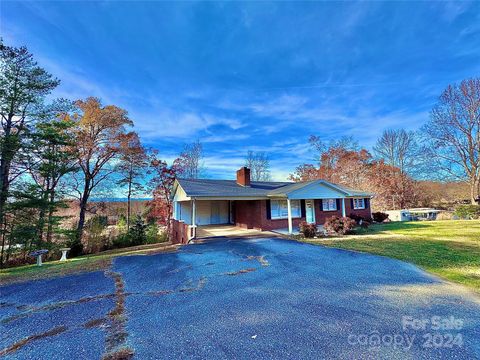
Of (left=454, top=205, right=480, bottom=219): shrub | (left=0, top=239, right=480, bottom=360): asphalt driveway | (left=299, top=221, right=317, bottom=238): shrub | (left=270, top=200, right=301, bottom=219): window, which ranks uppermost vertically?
(left=270, top=200, right=301, bottom=219): window

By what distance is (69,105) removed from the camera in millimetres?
13320

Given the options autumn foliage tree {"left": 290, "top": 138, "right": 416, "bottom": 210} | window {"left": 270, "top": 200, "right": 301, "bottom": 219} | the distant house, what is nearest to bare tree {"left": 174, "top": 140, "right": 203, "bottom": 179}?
window {"left": 270, "top": 200, "right": 301, "bottom": 219}

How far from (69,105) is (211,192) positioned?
10.7m

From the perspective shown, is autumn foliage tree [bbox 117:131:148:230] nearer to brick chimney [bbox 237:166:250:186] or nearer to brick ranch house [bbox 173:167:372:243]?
brick ranch house [bbox 173:167:372:243]

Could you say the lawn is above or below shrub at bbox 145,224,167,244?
above

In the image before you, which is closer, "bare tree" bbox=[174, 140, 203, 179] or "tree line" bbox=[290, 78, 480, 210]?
"tree line" bbox=[290, 78, 480, 210]

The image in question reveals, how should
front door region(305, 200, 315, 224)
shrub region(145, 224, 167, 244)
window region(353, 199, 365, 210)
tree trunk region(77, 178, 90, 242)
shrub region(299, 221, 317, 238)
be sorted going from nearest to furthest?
1. shrub region(299, 221, 317, 238)
2. front door region(305, 200, 315, 224)
3. tree trunk region(77, 178, 90, 242)
4. window region(353, 199, 365, 210)
5. shrub region(145, 224, 167, 244)

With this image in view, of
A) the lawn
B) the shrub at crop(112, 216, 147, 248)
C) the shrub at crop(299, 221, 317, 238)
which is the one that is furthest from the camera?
the shrub at crop(112, 216, 147, 248)

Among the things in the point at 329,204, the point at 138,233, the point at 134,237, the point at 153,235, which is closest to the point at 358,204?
the point at 329,204

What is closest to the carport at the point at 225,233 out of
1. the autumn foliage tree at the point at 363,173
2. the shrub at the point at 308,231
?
the shrub at the point at 308,231

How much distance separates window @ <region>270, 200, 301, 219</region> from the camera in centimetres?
1466

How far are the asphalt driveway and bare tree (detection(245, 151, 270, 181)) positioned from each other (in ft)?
89.6

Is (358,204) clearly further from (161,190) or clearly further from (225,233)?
(161,190)

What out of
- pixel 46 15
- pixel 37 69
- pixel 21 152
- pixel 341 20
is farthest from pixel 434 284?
pixel 37 69
